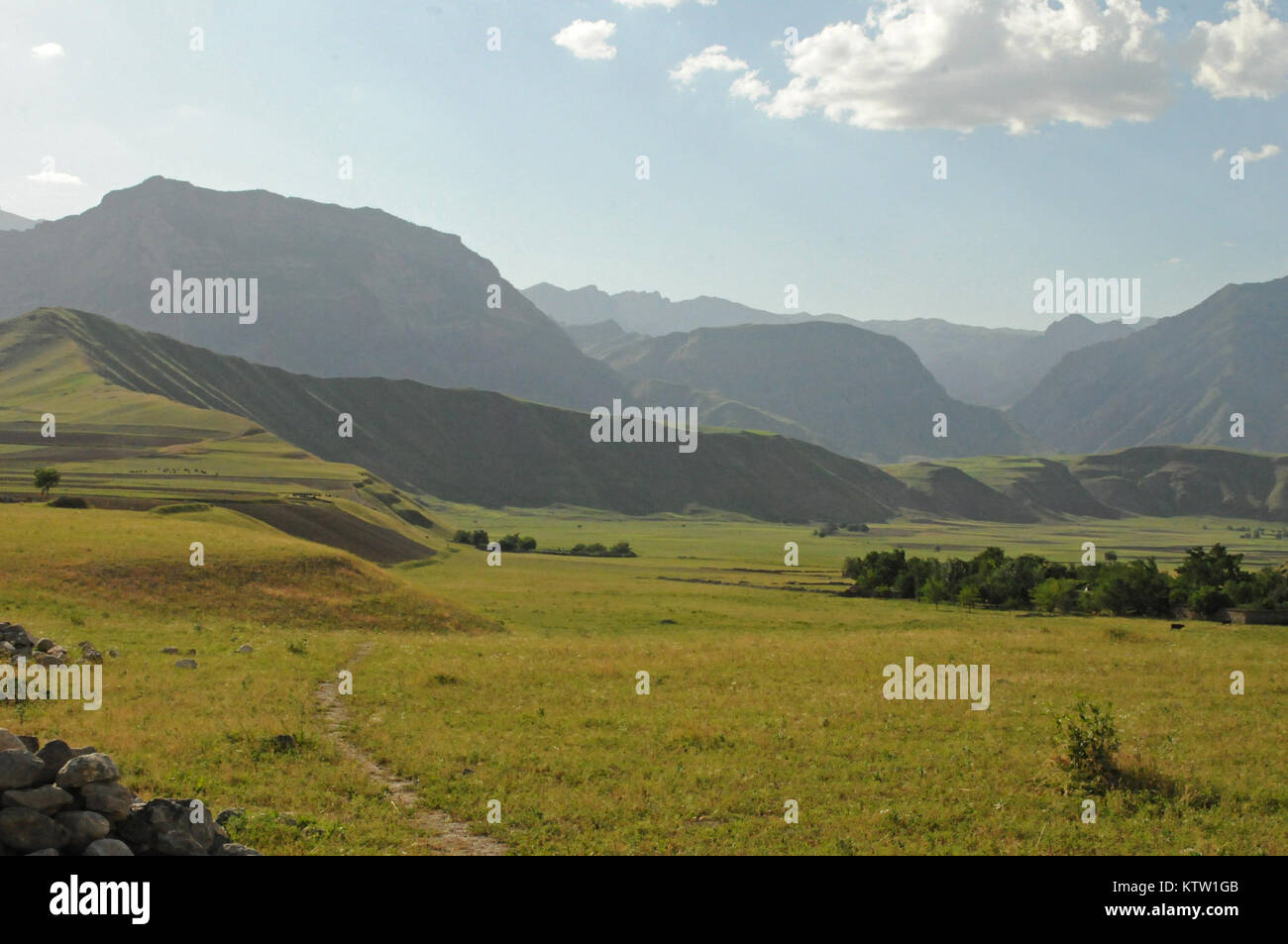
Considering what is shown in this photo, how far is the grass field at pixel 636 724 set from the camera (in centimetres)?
1559

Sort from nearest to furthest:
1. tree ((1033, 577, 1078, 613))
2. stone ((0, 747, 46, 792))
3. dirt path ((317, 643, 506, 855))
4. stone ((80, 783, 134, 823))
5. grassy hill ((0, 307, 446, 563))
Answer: stone ((0, 747, 46, 792)), stone ((80, 783, 134, 823)), dirt path ((317, 643, 506, 855)), tree ((1033, 577, 1078, 613)), grassy hill ((0, 307, 446, 563))

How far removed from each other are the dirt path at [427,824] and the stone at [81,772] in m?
4.45

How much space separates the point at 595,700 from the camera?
26.4m

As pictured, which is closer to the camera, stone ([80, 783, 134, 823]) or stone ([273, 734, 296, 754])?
stone ([80, 783, 134, 823])

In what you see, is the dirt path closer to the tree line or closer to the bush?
the bush

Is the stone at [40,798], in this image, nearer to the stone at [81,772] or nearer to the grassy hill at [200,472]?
the stone at [81,772]

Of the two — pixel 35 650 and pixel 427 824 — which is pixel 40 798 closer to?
pixel 427 824

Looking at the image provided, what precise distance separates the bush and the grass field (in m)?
0.37

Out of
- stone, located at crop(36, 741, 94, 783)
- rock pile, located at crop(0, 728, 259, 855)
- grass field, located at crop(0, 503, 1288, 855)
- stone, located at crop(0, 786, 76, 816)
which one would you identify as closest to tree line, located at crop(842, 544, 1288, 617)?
grass field, located at crop(0, 503, 1288, 855)

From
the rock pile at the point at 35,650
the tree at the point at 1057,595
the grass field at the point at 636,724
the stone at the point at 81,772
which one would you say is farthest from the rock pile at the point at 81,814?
the tree at the point at 1057,595

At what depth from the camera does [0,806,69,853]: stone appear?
11.3 m
